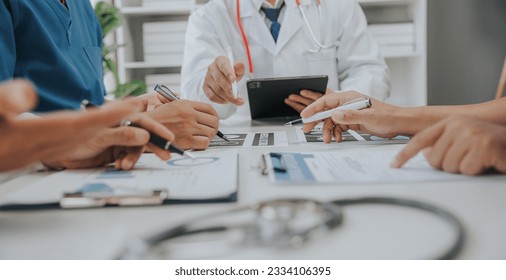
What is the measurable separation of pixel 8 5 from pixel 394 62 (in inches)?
60.3

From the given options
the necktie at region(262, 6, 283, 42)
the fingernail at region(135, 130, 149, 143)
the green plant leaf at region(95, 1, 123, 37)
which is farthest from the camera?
the green plant leaf at region(95, 1, 123, 37)

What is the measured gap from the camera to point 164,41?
1762 mm

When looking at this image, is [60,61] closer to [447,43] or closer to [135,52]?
[135,52]

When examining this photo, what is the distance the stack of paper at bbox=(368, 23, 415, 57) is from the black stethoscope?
1.45 metres

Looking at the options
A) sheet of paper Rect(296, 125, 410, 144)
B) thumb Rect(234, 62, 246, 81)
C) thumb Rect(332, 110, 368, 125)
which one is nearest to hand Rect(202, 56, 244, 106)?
thumb Rect(234, 62, 246, 81)

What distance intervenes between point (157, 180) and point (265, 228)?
191 mm

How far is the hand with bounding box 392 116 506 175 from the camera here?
43cm

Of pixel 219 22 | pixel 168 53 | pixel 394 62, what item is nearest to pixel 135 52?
pixel 168 53

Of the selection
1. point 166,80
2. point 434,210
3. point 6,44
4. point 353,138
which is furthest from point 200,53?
point 434,210

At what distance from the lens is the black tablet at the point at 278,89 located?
93 centimetres

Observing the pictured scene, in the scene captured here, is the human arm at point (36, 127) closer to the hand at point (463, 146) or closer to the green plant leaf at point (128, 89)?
the hand at point (463, 146)

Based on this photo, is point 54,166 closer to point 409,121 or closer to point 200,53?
point 409,121

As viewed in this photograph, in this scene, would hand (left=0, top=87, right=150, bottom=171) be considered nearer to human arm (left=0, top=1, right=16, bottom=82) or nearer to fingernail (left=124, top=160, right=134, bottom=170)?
fingernail (left=124, top=160, right=134, bottom=170)

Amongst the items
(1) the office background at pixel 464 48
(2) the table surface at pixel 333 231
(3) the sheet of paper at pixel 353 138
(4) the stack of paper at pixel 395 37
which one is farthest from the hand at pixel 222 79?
(1) the office background at pixel 464 48
